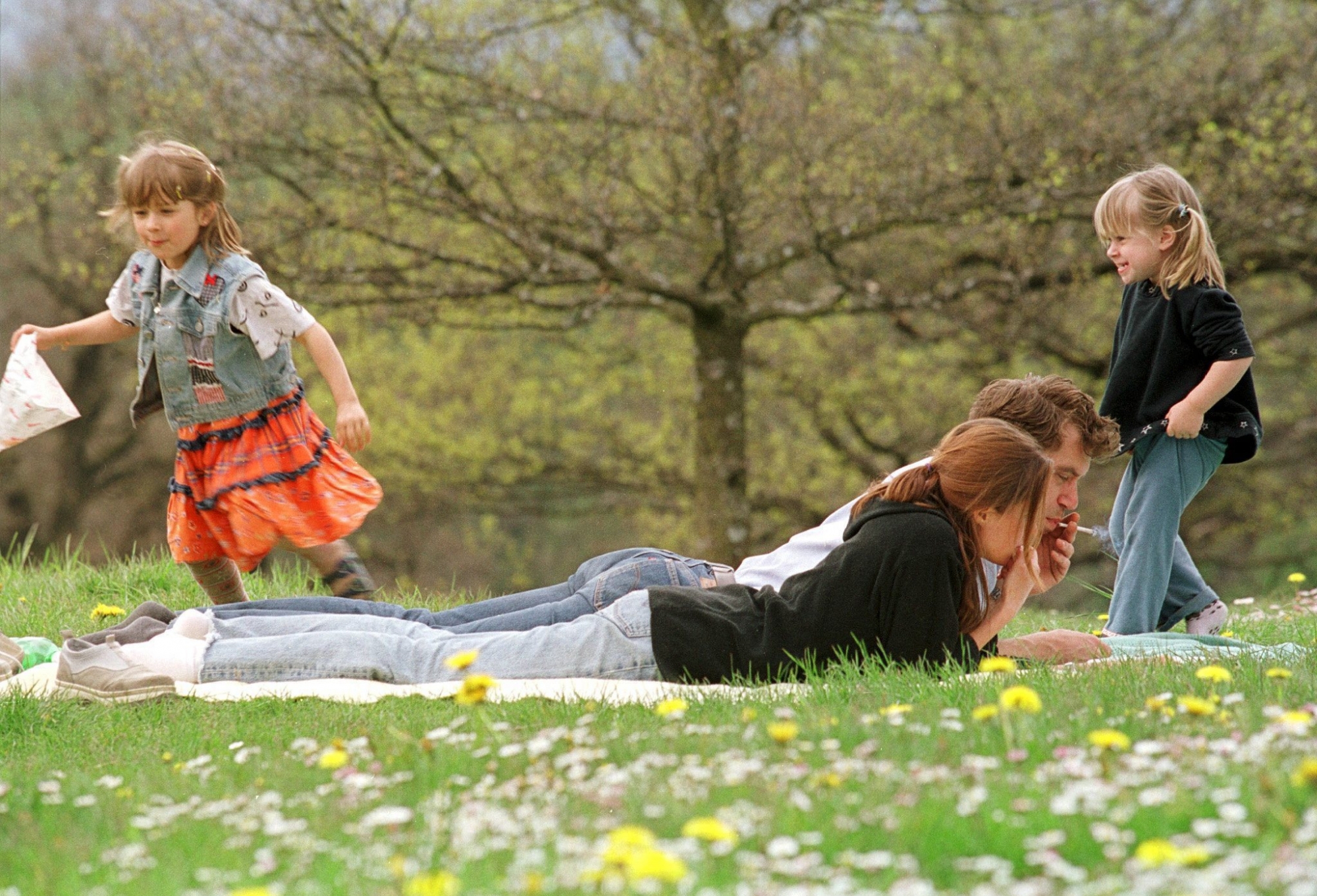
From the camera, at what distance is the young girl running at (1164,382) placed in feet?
14.0

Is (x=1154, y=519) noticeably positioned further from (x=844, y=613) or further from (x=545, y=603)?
(x=545, y=603)

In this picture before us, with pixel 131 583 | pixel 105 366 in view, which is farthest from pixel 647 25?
pixel 105 366

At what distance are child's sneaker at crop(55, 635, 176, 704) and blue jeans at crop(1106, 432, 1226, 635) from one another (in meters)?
3.09

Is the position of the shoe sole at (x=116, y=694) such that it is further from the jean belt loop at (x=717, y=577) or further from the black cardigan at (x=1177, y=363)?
the black cardigan at (x=1177, y=363)

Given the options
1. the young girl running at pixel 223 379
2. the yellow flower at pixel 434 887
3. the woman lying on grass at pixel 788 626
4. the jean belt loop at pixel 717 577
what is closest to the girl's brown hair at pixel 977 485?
the woman lying on grass at pixel 788 626

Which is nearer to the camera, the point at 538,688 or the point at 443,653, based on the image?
the point at 538,688

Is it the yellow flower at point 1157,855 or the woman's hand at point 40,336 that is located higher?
the woman's hand at point 40,336

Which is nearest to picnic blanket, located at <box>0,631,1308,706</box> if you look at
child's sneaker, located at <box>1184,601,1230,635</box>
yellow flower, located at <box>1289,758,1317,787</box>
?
child's sneaker, located at <box>1184,601,1230,635</box>

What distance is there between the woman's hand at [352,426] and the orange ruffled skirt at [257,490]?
0.21 metres

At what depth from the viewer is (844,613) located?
133 inches

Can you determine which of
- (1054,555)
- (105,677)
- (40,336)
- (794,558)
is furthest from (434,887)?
(40,336)

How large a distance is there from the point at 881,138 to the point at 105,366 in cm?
948

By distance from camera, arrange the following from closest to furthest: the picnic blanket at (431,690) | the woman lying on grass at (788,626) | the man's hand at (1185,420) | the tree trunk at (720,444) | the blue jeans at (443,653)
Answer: the picnic blanket at (431,690)
the woman lying on grass at (788,626)
the blue jeans at (443,653)
the man's hand at (1185,420)
the tree trunk at (720,444)

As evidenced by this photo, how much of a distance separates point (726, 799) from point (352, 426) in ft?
7.82
